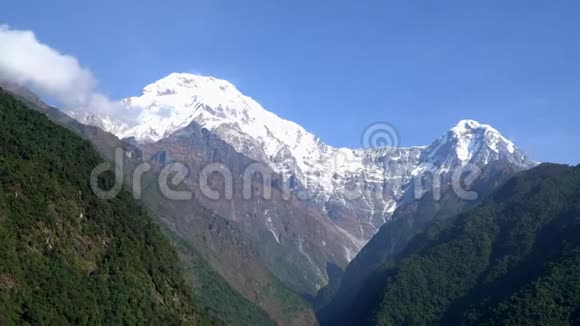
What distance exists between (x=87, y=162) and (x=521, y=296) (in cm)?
10496

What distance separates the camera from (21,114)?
139000 millimetres

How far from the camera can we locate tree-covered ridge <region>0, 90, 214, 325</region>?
104 meters

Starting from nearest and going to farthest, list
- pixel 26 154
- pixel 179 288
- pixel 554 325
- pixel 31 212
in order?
pixel 31 212, pixel 26 154, pixel 179 288, pixel 554 325

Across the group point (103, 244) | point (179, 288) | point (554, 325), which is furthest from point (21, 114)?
point (554, 325)

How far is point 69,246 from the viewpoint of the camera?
11738cm

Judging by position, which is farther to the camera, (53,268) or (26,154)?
(26,154)

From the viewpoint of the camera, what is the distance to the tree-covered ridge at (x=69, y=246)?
103875 mm

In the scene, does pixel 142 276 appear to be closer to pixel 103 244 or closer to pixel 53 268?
pixel 103 244

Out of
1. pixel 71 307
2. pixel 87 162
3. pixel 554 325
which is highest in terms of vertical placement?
pixel 554 325

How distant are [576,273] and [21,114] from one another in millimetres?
123989

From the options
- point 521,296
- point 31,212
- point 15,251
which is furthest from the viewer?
point 521,296

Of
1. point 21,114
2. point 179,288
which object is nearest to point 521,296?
point 179,288

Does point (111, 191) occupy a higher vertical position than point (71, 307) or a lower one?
higher

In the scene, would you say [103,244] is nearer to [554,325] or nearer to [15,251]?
[15,251]
